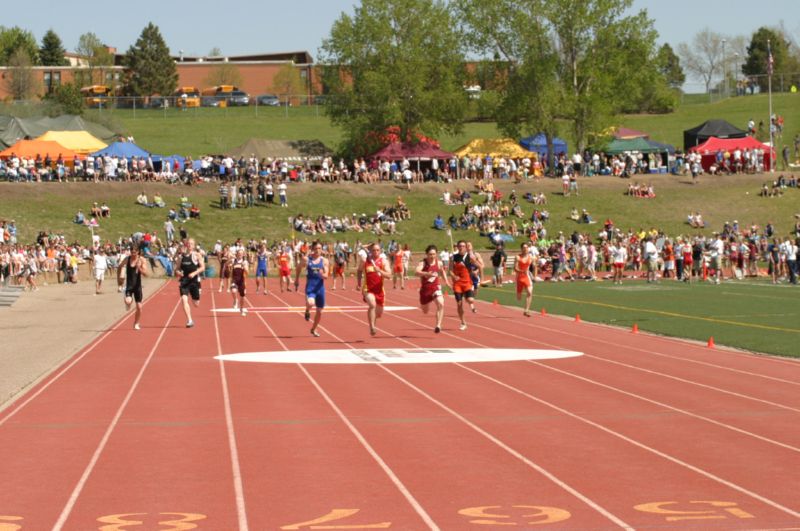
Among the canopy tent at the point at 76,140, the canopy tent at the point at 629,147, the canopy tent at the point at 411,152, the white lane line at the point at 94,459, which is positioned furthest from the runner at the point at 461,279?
the canopy tent at the point at 629,147

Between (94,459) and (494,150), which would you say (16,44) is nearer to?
(494,150)

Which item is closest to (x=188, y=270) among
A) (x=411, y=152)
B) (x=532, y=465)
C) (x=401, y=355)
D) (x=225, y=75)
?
(x=401, y=355)

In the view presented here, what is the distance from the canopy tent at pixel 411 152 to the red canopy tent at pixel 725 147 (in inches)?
585

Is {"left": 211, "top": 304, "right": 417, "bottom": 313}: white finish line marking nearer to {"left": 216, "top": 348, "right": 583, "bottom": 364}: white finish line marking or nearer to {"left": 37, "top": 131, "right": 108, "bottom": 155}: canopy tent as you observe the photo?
{"left": 216, "top": 348, "right": 583, "bottom": 364}: white finish line marking

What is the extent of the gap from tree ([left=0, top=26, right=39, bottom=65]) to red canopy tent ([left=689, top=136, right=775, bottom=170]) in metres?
89.2

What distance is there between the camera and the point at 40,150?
6544cm

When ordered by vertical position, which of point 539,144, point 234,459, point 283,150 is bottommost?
point 234,459

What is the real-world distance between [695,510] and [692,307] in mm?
23551

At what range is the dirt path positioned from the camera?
17484mm

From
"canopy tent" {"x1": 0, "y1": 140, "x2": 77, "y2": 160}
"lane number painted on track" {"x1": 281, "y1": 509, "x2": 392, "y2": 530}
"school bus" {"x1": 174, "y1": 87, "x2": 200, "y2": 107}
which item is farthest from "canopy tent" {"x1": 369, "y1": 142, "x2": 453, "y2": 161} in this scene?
"lane number painted on track" {"x1": 281, "y1": 509, "x2": 392, "y2": 530}

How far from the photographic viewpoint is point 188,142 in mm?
91000

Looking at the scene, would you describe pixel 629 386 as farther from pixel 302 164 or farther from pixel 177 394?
pixel 302 164

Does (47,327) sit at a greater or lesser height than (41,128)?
lesser

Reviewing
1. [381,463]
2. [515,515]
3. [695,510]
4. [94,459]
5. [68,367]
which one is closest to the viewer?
[515,515]
